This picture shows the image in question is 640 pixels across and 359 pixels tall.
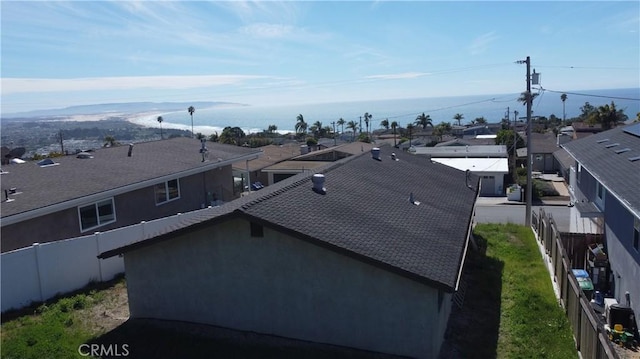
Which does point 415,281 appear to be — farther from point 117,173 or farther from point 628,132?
point 628,132

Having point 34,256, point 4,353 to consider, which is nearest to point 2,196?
point 34,256

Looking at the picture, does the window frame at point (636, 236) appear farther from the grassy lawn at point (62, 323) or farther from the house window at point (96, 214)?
the house window at point (96, 214)

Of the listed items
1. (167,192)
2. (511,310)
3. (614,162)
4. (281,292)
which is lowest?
(511,310)

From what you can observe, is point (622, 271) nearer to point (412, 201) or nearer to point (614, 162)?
point (614, 162)

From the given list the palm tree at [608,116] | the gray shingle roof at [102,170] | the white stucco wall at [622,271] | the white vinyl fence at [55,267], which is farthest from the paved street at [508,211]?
the palm tree at [608,116]

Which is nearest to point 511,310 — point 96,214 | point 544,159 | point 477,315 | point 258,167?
point 477,315

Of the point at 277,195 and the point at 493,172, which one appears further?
the point at 493,172
